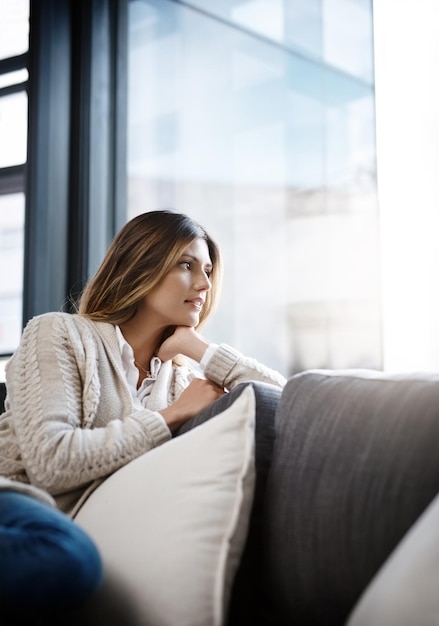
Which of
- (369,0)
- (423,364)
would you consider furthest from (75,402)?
(369,0)

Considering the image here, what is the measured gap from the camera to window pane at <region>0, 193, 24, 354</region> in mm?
3424

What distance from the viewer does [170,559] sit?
1.16 m

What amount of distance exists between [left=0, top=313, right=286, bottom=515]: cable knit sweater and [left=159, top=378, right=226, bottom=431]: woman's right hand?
37 mm

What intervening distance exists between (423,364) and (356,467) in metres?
1.16

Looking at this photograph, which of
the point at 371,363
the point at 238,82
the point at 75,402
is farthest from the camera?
the point at 238,82

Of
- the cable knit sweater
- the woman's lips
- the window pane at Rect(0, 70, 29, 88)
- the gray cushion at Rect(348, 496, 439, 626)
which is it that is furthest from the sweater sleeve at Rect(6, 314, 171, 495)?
the window pane at Rect(0, 70, 29, 88)

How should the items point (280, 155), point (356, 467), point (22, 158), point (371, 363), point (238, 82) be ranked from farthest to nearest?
point (22, 158), point (238, 82), point (280, 155), point (371, 363), point (356, 467)

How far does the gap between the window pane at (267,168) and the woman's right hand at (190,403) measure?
76cm

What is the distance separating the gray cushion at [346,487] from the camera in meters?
1.08

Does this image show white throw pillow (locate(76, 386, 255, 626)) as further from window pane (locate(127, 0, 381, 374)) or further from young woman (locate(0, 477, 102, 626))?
window pane (locate(127, 0, 381, 374))

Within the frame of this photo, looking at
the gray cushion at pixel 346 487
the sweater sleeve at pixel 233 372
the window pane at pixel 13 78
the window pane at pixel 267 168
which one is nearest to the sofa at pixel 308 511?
the gray cushion at pixel 346 487

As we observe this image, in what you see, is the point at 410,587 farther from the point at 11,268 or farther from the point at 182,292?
the point at 11,268

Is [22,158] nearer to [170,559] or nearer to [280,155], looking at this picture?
[280,155]

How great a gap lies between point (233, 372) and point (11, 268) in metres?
1.73
